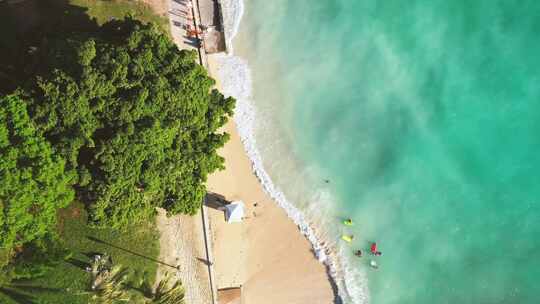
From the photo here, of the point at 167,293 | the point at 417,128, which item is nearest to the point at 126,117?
the point at 167,293

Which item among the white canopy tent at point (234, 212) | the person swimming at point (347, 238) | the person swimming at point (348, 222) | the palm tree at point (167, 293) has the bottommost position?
the palm tree at point (167, 293)

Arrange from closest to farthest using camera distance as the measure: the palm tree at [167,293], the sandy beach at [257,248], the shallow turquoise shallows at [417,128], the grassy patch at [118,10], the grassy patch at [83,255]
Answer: the palm tree at [167,293] < the grassy patch at [83,255] < the grassy patch at [118,10] < the sandy beach at [257,248] < the shallow turquoise shallows at [417,128]

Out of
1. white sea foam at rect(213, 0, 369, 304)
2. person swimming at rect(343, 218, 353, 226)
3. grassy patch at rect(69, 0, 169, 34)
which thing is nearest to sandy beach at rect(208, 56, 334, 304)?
white sea foam at rect(213, 0, 369, 304)

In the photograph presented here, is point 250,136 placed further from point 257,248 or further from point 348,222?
→ point 348,222

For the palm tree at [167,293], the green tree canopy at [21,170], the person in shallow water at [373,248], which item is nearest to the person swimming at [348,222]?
the person in shallow water at [373,248]

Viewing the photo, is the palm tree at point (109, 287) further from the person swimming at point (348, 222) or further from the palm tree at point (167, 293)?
the person swimming at point (348, 222)

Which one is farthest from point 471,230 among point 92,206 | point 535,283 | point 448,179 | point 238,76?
point 92,206
